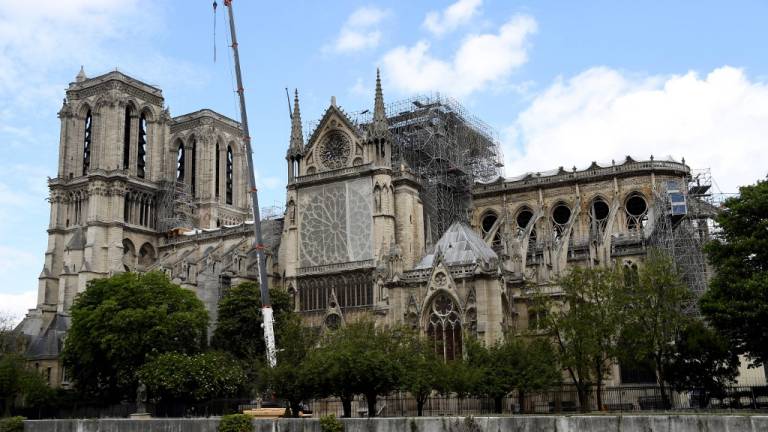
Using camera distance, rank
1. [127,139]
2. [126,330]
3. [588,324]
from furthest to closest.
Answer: [127,139]
[126,330]
[588,324]

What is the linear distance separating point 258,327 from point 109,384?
10064 millimetres

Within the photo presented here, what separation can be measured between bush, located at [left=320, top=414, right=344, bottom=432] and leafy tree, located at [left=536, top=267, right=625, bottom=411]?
13236 mm

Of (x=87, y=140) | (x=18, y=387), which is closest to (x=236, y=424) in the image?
(x=18, y=387)

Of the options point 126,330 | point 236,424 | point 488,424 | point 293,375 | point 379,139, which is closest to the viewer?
point 488,424

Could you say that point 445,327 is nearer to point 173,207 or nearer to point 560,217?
A: point 560,217

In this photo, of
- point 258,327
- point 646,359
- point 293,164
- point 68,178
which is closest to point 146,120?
point 68,178

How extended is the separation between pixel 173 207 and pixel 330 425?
6315 cm

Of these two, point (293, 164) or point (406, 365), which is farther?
point (293, 164)

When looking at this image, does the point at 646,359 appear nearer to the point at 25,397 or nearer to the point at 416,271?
the point at 416,271

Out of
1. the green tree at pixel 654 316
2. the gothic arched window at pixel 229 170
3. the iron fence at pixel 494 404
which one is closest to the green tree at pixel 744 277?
the green tree at pixel 654 316

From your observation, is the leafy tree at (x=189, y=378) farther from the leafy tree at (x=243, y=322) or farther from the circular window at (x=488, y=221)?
the circular window at (x=488, y=221)

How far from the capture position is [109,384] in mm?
51875

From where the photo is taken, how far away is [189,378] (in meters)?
43.9

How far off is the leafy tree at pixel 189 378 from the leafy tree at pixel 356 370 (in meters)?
10.0
